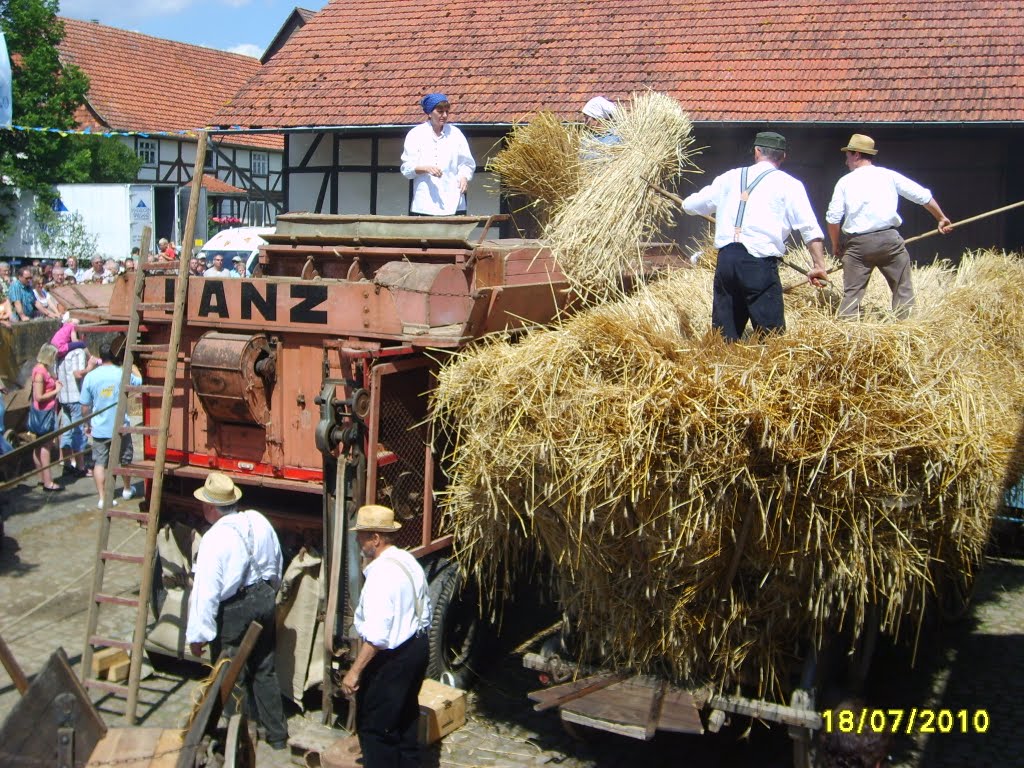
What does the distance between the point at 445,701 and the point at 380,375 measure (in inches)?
70.6

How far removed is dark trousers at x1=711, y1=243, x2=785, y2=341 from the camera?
5.55 metres

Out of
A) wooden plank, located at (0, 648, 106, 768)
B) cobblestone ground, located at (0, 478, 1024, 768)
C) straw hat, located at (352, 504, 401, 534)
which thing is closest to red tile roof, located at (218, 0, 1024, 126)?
cobblestone ground, located at (0, 478, 1024, 768)

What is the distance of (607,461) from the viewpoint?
434 centimetres

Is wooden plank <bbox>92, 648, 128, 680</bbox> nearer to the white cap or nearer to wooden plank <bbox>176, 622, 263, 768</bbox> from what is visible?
wooden plank <bbox>176, 622, 263, 768</bbox>

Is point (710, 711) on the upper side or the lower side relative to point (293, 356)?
lower

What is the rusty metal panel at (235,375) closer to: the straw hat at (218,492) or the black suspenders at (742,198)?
the straw hat at (218,492)

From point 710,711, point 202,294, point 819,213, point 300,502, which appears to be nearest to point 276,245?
point 202,294

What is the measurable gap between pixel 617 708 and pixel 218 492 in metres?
2.39

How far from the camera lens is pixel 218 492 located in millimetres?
5527

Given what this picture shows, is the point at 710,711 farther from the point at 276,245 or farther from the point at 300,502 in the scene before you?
the point at 276,245

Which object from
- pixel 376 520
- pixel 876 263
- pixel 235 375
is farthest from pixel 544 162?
pixel 376 520

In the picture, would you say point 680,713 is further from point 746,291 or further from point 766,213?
point 766,213

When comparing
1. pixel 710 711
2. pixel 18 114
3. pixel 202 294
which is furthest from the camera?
pixel 18 114

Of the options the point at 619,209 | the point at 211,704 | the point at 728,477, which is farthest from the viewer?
the point at 619,209
